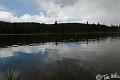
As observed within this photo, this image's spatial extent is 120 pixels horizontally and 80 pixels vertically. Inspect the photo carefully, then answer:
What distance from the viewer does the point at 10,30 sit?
400 feet

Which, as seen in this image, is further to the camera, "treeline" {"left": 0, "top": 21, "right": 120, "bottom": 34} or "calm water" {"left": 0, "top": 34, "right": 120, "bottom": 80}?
"treeline" {"left": 0, "top": 21, "right": 120, "bottom": 34}

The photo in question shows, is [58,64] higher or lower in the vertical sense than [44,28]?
lower

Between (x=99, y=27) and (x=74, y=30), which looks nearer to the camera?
(x=74, y=30)

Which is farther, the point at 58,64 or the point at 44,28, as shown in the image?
the point at 44,28

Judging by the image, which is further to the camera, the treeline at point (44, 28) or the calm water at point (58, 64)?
the treeline at point (44, 28)

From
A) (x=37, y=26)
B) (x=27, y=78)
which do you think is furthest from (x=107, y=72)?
(x=37, y=26)

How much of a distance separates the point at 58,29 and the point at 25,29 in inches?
1075

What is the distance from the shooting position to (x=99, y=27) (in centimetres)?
16500

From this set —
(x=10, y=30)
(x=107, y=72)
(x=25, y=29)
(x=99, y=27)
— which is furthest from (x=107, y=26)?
(x=107, y=72)

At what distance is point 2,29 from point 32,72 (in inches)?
4179

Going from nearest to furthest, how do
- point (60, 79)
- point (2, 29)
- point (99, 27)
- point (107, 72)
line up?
point (60, 79), point (107, 72), point (2, 29), point (99, 27)

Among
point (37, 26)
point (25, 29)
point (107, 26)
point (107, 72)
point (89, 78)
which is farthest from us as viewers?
point (107, 26)

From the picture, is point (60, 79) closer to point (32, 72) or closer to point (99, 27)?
point (32, 72)

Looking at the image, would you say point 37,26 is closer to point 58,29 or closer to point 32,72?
point 58,29
